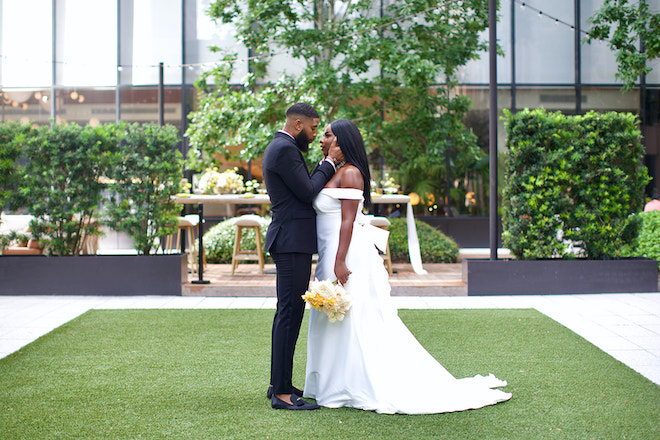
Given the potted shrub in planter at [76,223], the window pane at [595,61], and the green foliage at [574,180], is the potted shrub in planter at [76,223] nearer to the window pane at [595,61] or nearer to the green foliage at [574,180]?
the green foliage at [574,180]

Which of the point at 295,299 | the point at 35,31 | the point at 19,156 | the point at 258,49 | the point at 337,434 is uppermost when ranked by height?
the point at 35,31

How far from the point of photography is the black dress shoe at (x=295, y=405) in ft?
12.3

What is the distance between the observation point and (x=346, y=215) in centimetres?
374

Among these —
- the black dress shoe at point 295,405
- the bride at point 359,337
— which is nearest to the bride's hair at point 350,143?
the bride at point 359,337

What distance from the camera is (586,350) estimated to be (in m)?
5.17

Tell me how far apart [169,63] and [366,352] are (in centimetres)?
1276

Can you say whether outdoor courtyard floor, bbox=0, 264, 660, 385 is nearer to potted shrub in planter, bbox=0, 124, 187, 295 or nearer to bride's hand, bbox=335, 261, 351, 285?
potted shrub in planter, bbox=0, 124, 187, 295

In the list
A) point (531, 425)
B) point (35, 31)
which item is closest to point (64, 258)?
point (531, 425)

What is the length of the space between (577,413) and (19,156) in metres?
7.60

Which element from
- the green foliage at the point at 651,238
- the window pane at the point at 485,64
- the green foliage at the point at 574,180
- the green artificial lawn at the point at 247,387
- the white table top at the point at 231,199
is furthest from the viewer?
the window pane at the point at 485,64

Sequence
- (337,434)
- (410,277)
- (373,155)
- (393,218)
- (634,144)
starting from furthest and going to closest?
(373,155)
(393,218)
(410,277)
(634,144)
(337,434)

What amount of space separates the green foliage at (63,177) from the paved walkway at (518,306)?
3.07ft

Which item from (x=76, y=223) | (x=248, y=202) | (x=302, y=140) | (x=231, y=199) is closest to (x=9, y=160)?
(x=76, y=223)

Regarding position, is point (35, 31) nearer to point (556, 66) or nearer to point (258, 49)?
point (258, 49)
